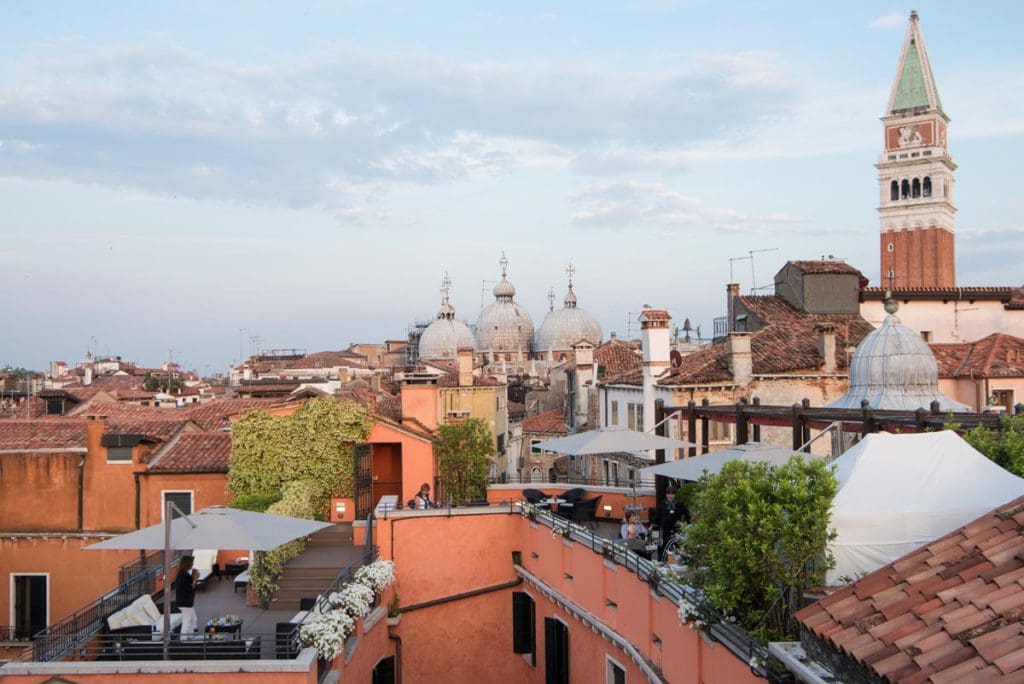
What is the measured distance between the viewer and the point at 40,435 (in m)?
Answer: 25.8

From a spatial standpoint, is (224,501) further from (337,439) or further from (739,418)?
(739,418)

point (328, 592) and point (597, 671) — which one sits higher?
point (328, 592)

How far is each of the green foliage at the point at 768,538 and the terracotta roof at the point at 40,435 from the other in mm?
19703

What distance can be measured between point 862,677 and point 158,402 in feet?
197

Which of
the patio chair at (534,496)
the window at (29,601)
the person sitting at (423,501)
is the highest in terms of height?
the patio chair at (534,496)

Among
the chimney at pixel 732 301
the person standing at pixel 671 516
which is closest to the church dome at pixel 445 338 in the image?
the chimney at pixel 732 301

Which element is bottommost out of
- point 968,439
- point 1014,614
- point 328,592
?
point 328,592

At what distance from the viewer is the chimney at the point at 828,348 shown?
92.0ft

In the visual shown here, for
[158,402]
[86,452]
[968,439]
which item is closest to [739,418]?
[968,439]

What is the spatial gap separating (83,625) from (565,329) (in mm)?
89508

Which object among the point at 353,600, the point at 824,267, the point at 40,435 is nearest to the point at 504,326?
the point at 824,267

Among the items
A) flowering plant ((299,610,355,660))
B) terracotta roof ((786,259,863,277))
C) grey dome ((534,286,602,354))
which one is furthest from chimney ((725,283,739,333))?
Answer: grey dome ((534,286,602,354))

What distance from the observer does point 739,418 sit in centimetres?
1870

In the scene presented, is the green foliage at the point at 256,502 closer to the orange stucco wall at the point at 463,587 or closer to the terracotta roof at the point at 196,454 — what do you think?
the terracotta roof at the point at 196,454
